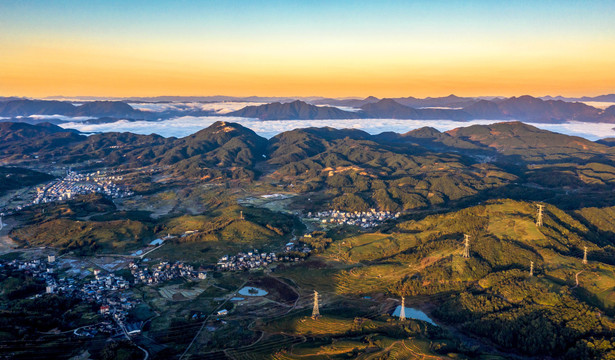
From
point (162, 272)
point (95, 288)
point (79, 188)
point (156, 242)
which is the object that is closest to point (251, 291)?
point (162, 272)

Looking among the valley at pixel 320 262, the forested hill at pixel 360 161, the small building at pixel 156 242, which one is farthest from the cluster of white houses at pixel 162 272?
the forested hill at pixel 360 161

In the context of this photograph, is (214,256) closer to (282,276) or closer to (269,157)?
(282,276)

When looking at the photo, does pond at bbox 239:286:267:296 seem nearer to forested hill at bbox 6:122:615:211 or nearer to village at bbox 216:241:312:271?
village at bbox 216:241:312:271

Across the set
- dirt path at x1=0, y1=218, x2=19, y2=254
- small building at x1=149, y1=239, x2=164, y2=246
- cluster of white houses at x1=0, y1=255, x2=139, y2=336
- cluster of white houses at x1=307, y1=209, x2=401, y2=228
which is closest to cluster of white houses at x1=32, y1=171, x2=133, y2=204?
dirt path at x1=0, y1=218, x2=19, y2=254

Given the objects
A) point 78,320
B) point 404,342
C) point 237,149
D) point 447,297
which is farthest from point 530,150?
point 78,320

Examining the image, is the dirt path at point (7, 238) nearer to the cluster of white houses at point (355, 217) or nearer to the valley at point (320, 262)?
the valley at point (320, 262)
